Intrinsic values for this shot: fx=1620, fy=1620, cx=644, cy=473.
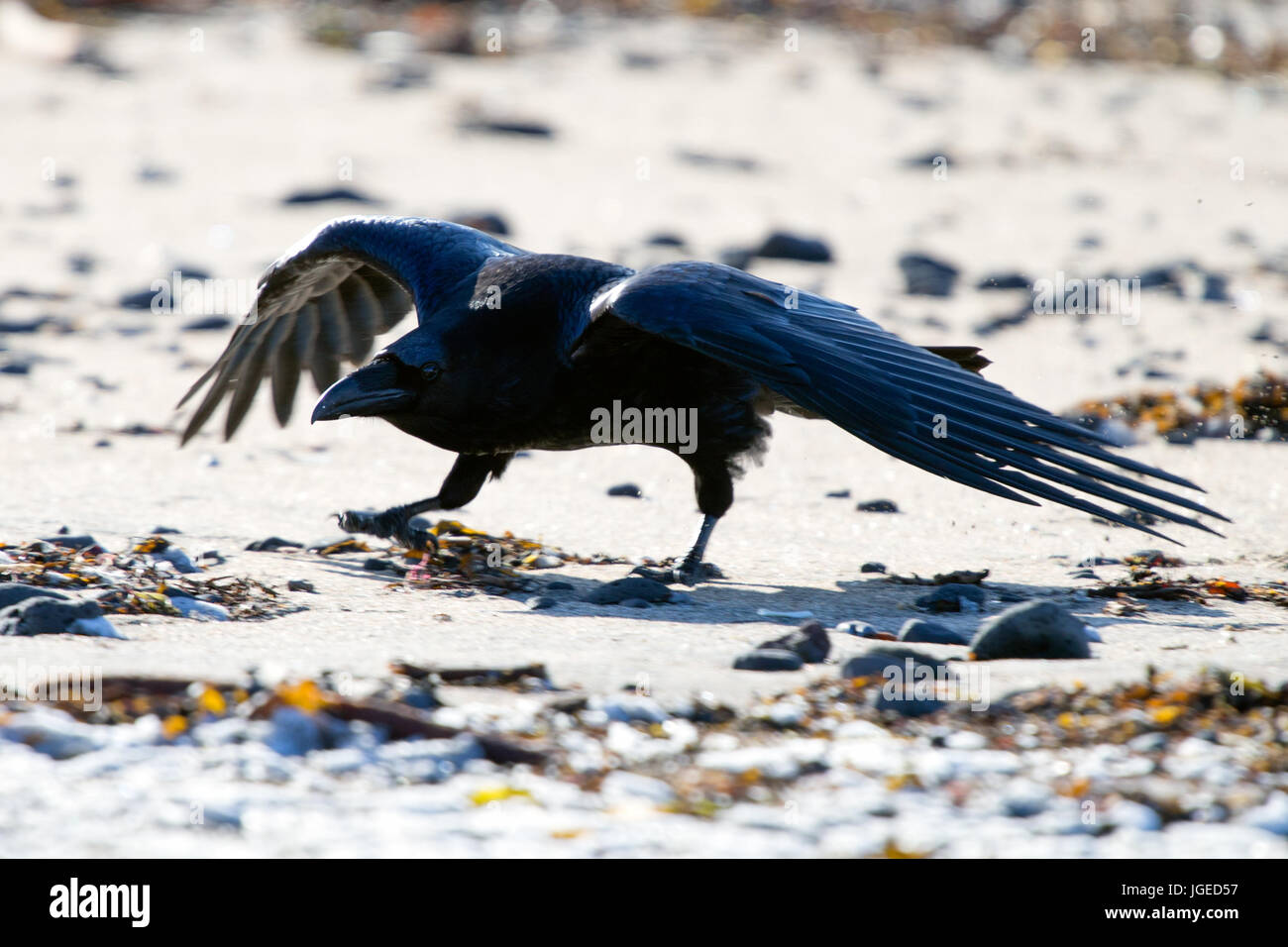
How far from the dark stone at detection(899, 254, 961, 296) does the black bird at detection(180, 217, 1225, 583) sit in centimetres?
436

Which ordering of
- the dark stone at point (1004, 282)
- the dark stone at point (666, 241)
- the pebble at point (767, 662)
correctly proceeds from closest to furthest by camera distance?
1. the pebble at point (767, 662)
2. the dark stone at point (1004, 282)
3. the dark stone at point (666, 241)

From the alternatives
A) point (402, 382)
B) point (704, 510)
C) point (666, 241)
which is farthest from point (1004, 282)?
point (402, 382)

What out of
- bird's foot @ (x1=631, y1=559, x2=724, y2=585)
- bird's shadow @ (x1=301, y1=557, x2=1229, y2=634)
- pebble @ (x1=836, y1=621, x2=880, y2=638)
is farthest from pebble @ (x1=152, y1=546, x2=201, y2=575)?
pebble @ (x1=836, y1=621, x2=880, y2=638)

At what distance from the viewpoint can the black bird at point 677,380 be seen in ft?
15.4

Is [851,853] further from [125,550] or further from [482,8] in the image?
[482,8]

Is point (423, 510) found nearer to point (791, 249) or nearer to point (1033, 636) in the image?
point (1033, 636)

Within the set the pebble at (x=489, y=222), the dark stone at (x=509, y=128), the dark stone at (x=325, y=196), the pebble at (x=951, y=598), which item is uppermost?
the dark stone at (x=509, y=128)

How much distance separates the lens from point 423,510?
5.47 meters

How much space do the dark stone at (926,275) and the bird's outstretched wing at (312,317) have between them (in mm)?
Answer: 4120

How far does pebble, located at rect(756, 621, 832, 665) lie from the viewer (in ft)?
13.2

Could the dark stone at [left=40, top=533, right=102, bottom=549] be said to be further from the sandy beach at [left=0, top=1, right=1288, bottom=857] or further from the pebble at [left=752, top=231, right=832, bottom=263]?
the pebble at [left=752, top=231, right=832, bottom=263]

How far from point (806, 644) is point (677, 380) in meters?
1.33

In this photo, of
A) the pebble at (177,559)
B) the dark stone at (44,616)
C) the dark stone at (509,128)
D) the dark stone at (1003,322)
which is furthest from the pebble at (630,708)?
the dark stone at (509,128)

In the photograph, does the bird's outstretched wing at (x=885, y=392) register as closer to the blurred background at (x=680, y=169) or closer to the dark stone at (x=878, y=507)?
the dark stone at (x=878, y=507)
